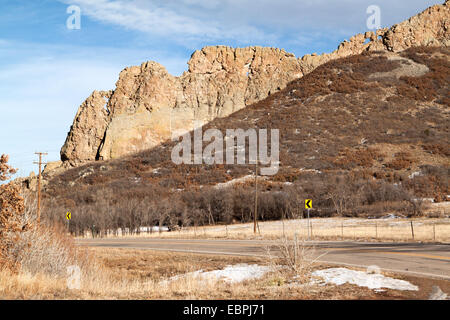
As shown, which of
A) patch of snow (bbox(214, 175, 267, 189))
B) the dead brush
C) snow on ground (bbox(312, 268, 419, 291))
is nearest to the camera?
snow on ground (bbox(312, 268, 419, 291))

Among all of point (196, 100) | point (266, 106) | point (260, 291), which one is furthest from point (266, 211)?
point (196, 100)

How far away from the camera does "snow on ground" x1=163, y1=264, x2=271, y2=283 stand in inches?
533

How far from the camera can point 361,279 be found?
11156mm

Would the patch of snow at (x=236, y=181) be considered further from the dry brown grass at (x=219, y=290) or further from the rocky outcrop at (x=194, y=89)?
the dry brown grass at (x=219, y=290)

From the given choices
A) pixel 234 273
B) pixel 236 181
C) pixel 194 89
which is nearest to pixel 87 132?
pixel 194 89

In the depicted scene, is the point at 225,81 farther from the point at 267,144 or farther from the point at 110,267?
the point at 110,267

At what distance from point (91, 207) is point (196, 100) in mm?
53324

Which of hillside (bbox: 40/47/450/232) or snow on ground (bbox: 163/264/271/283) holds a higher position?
hillside (bbox: 40/47/450/232)

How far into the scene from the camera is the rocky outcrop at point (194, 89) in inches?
3465

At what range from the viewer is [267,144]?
66625 mm

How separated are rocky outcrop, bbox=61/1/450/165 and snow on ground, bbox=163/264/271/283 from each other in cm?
7114

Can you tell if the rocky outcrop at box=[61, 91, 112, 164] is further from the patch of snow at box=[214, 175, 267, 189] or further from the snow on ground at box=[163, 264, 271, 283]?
the snow on ground at box=[163, 264, 271, 283]

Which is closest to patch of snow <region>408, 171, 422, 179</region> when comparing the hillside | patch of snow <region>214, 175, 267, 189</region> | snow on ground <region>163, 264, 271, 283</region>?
the hillside
